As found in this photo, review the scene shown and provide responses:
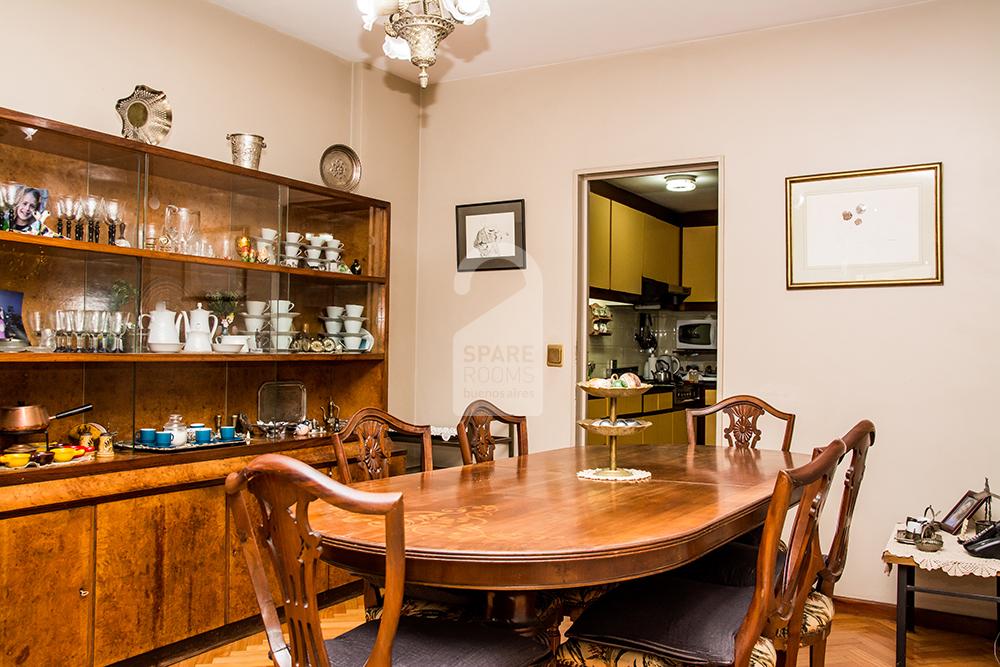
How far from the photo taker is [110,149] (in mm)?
2941

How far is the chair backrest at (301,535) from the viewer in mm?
1337

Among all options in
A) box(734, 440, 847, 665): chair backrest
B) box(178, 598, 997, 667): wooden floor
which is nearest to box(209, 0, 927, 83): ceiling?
→ box(734, 440, 847, 665): chair backrest

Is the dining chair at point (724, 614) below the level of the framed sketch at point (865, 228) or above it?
below

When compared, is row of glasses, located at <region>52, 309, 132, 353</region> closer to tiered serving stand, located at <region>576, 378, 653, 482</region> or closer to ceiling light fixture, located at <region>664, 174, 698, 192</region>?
tiered serving stand, located at <region>576, 378, 653, 482</region>

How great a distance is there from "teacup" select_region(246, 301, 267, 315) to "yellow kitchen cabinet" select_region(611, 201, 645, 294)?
3112 millimetres

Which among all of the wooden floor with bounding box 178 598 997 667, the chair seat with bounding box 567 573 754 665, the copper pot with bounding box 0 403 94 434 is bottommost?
the wooden floor with bounding box 178 598 997 667

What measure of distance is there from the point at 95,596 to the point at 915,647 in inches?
126

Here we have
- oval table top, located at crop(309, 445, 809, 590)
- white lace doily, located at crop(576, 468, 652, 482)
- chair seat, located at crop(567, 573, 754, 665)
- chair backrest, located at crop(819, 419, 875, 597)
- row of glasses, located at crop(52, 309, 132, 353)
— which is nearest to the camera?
oval table top, located at crop(309, 445, 809, 590)

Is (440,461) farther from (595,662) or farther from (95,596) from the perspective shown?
(595,662)

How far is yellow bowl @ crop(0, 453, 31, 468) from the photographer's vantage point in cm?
257

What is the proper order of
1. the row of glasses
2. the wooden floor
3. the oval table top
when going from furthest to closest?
the wooden floor
the row of glasses
the oval table top

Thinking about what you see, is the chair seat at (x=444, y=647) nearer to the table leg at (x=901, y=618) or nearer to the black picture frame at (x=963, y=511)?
the table leg at (x=901, y=618)

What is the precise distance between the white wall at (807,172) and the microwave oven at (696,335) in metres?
3.18

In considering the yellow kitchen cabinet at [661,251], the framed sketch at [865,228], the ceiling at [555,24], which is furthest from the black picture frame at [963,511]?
the yellow kitchen cabinet at [661,251]
